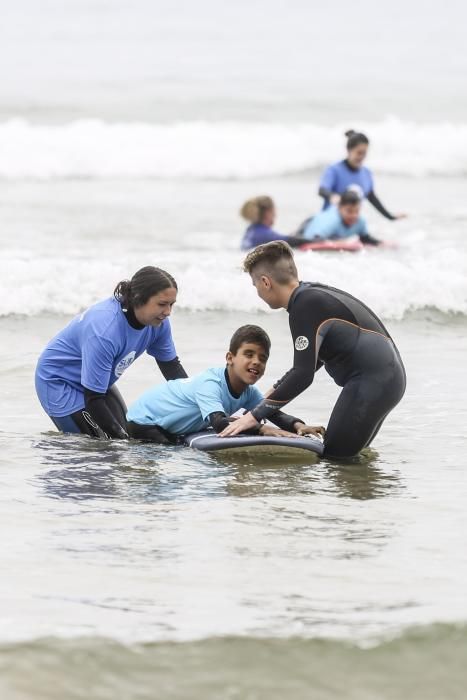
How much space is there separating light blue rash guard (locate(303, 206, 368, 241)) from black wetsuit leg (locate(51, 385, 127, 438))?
306 inches

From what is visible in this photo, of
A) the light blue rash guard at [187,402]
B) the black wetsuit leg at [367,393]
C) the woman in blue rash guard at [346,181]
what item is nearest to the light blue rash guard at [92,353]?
the light blue rash guard at [187,402]

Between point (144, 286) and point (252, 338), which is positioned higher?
point (144, 286)

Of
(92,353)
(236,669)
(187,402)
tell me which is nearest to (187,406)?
(187,402)

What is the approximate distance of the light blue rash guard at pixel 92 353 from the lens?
276 inches

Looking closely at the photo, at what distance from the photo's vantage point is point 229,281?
12.9 meters

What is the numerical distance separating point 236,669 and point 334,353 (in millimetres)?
3038

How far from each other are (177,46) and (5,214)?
69.0ft

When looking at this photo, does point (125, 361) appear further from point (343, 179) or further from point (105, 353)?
point (343, 179)

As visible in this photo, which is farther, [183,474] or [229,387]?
[229,387]

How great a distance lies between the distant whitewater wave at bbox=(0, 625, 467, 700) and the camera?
153 inches

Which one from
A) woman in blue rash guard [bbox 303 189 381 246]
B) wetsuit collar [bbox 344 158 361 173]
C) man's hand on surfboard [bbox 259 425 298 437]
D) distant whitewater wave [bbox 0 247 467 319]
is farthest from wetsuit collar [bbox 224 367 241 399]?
wetsuit collar [bbox 344 158 361 173]

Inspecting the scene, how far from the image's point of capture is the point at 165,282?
6883mm

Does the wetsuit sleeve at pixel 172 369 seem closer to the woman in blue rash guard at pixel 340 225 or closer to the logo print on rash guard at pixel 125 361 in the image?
the logo print on rash guard at pixel 125 361

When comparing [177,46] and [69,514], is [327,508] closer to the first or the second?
[69,514]
